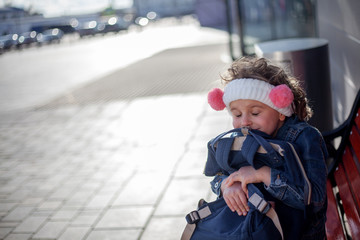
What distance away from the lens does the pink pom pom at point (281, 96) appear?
1.85 metres

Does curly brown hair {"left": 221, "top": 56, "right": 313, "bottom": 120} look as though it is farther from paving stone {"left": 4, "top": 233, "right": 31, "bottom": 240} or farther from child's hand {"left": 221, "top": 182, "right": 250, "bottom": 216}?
paving stone {"left": 4, "top": 233, "right": 31, "bottom": 240}

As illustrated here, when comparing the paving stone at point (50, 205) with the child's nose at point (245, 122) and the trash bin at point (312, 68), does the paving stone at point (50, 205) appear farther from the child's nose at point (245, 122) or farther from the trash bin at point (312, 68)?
the child's nose at point (245, 122)

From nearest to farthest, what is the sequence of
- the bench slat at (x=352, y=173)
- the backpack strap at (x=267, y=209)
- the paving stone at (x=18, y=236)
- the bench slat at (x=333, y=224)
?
the backpack strap at (x=267, y=209) < the bench slat at (x=352, y=173) < the bench slat at (x=333, y=224) < the paving stone at (x=18, y=236)

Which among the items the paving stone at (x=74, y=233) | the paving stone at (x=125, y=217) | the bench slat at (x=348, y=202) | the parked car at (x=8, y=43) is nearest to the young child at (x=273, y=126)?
the bench slat at (x=348, y=202)

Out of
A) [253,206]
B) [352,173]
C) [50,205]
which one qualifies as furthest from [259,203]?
[50,205]

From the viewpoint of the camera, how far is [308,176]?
1818 mm

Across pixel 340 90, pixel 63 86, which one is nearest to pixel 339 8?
pixel 340 90

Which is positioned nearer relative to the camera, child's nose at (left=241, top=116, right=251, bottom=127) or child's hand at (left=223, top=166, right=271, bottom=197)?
child's hand at (left=223, top=166, right=271, bottom=197)

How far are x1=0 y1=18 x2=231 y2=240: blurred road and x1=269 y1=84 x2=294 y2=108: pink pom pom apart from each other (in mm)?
1920

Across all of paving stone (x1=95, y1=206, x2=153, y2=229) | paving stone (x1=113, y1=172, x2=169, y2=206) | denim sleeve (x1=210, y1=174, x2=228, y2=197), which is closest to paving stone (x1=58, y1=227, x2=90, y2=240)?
paving stone (x1=95, y1=206, x2=153, y2=229)

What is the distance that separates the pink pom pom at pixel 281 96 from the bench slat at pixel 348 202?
705 millimetres

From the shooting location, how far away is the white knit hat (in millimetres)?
1855

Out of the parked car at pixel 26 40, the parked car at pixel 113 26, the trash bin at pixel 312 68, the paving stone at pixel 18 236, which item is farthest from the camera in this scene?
the parked car at pixel 113 26

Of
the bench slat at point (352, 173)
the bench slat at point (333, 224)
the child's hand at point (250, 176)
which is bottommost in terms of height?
the bench slat at point (333, 224)
